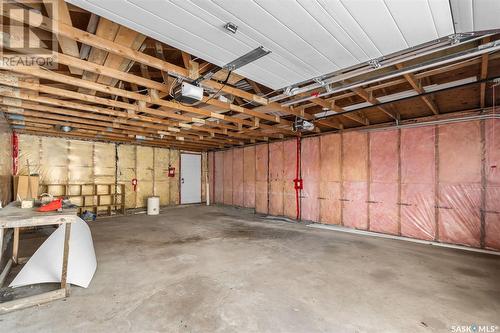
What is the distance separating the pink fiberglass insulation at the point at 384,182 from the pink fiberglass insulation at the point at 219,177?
19.3 feet

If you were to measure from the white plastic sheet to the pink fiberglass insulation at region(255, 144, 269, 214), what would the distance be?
218 inches

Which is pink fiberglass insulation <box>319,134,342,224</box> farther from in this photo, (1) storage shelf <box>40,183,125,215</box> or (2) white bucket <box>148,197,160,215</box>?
(1) storage shelf <box>40,183,125,215</box>

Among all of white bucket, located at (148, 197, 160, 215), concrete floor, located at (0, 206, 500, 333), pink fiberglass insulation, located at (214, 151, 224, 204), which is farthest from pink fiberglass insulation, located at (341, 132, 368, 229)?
white bucket, located at (148, 197, 160, 215)

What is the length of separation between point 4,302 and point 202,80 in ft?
9.66

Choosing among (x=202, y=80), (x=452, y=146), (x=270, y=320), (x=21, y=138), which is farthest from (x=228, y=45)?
(x=21, y=138)

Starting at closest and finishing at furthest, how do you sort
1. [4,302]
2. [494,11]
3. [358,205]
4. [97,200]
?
[494,11]
[4,302]
[358,205]
[97,200]

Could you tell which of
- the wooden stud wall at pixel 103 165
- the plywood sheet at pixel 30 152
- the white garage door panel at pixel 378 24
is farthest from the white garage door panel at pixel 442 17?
the plywood sheet at pixel 30 152

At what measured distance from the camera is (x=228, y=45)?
2.05 m

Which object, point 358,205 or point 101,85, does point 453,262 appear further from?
point 101,85

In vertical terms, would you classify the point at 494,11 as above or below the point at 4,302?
above

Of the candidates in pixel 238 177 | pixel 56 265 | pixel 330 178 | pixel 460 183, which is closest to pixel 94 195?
pixel 238 177

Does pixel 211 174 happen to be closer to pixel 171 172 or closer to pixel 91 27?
pixel 171 172

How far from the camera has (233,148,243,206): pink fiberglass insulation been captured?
8906 mm

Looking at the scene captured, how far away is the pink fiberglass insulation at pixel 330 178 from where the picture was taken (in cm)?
607
